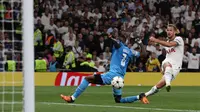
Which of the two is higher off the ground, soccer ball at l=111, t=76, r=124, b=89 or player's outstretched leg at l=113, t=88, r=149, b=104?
soccer ball at l=111, t=76, r=124, b=89

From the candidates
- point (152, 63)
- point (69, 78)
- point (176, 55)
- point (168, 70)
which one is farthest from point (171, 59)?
point (152, 63)

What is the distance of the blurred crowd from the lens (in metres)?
25.9

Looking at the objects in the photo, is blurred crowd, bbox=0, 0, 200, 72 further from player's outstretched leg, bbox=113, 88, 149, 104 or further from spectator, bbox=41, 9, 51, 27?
player's outstretched leg, bbox=113, 88, 149, 104

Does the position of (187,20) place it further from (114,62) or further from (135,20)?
(114,62)

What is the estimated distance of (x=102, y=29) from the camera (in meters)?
27.7

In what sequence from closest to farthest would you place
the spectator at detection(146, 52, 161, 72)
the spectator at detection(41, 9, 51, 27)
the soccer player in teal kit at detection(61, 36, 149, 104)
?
the soccer player in teal kit at detection(61, 36, 149, 104), the spectator at detection(146, 52, 161, 72), the spectator at detection(41, 9, 51, 27)

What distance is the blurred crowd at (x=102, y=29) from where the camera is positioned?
25.9 meters

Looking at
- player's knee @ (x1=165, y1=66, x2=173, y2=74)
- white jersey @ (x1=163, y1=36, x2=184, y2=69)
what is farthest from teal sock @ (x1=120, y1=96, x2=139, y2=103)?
white jersey @ (x1=163, y1=36, x2=184, y2=69)

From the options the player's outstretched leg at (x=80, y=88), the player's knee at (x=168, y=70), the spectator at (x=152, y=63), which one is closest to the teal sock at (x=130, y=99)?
the player's outstretched leg at (x=80, y=88)

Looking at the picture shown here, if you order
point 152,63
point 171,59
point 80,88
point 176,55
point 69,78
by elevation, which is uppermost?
point 176,55

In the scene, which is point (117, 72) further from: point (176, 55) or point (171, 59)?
point (176, 55)

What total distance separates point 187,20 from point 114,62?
14.5 m

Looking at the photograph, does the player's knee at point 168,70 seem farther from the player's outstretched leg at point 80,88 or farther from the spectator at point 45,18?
the spectator at point 45,18

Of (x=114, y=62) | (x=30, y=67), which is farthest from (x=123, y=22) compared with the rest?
(x=30, y=67)
